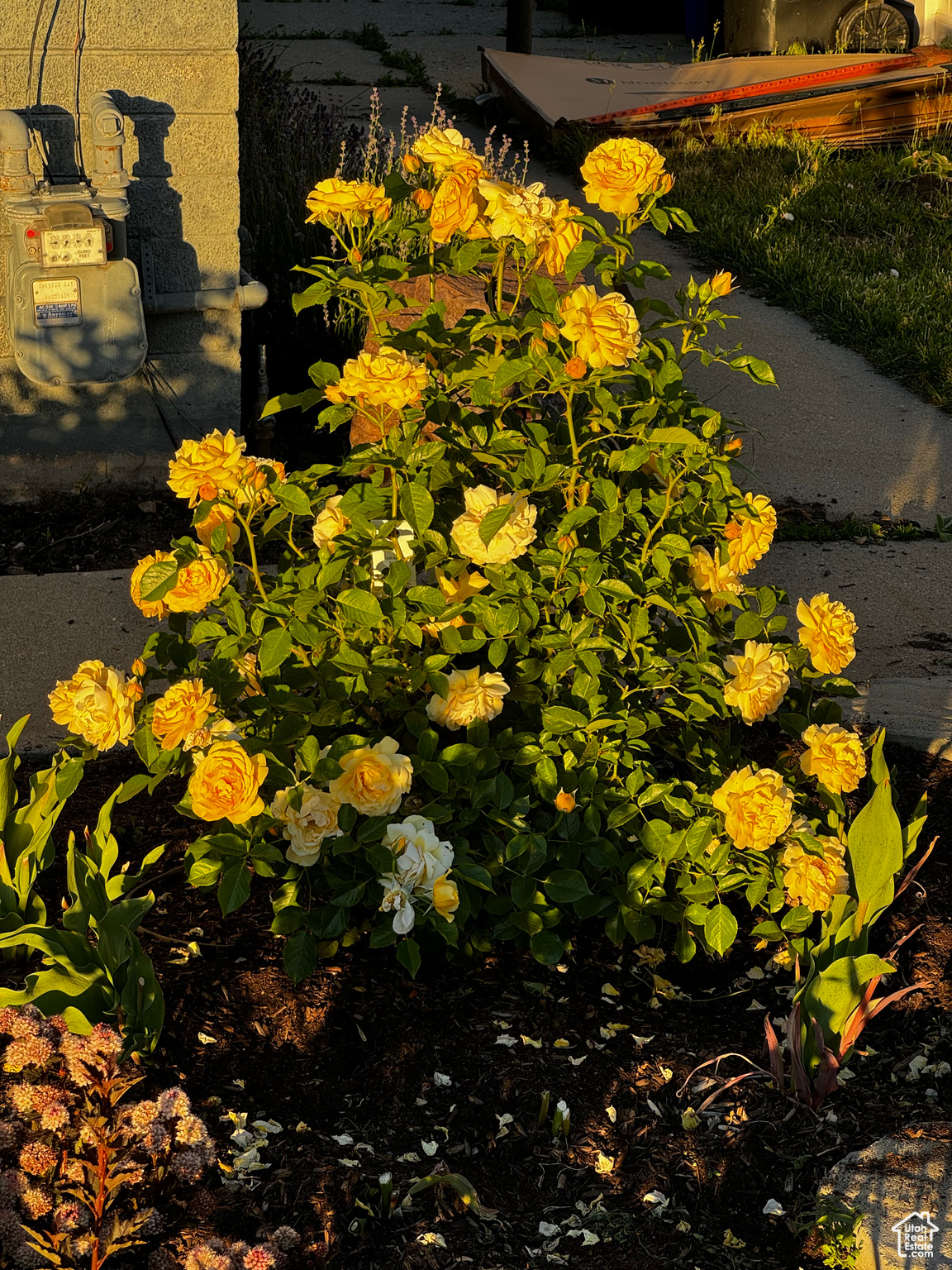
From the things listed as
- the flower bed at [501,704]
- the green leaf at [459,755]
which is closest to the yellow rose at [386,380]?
the flower bed at [501,704]

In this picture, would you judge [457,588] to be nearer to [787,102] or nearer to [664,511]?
[664,511]

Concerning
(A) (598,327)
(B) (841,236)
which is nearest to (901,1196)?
(A) (598,327)

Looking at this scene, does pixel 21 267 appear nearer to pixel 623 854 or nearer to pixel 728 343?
pixel 623 854

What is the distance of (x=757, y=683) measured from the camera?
7.34ft

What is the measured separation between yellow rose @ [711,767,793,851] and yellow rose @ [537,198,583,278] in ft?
3.21

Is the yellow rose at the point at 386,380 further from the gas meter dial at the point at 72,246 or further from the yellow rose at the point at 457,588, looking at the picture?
the gas meter dial at the point at 72,246

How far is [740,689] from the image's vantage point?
2246 millimetres

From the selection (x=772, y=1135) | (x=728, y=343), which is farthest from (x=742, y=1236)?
(x=728, y=343)

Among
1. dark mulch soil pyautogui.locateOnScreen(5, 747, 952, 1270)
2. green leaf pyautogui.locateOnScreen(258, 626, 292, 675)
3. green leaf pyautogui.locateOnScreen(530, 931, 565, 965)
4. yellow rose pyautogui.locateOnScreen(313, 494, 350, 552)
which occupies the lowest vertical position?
dark mulch soil pyautogui.locateOnScreen(5, 747, 952, 1270)

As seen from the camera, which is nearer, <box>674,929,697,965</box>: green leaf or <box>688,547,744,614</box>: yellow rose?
<box>674,929,697,965</box>: green leaf

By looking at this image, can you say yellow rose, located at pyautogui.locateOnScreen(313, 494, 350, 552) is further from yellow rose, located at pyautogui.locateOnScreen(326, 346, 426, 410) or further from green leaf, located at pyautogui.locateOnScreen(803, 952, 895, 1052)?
green leaf, located at pyautogui.locateOnScreen(803, 952, 895, 1052)

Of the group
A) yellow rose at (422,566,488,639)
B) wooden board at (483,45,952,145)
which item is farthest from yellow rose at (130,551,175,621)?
wooden board at (483,45,952,145)

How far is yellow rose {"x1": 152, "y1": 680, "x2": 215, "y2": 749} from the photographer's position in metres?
2.05

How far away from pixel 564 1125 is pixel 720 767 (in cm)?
71
